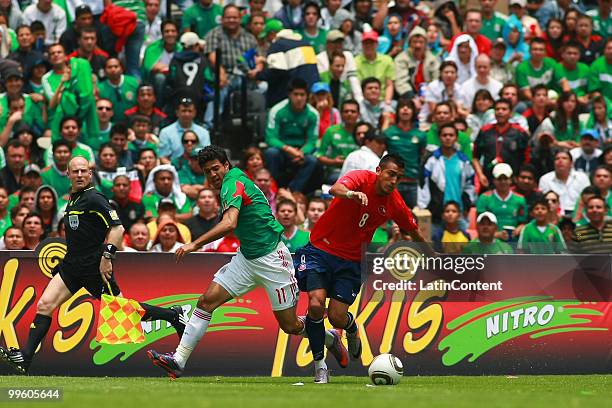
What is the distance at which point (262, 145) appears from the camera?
70.4 ft

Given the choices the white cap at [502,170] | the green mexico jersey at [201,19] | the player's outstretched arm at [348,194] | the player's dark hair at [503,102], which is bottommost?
the white cap at [502,170]

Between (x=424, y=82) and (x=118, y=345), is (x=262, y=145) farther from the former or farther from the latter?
(x=118, y=345)

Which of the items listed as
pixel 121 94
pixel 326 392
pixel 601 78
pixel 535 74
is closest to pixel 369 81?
pixel 535 74

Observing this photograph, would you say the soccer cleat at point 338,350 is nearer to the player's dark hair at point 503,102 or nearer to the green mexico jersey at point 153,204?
the green mexico jersey at point 153,204

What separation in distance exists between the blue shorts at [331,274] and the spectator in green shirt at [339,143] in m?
6.22

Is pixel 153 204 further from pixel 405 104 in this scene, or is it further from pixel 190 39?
pixel 405 104

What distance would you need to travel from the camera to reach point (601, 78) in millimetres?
23641

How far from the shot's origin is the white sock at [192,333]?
13867 millimetres

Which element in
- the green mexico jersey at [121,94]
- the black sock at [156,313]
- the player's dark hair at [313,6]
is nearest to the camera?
the black sock at [156,313]

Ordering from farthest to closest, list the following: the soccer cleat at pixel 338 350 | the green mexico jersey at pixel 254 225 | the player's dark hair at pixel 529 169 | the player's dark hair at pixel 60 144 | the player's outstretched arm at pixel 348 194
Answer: the player's dark hair at pixel 529 169, the player's dark hair at pixel 60 144, the soccer cleat at pixel 338 350, the green mexico jersey at pixel 254 225, the player's outstretched arm at pixel 348 194

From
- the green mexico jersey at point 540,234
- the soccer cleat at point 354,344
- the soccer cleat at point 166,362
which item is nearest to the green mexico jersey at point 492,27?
the green mexico jersey at point 540,234

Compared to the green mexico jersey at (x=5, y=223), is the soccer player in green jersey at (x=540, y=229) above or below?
below

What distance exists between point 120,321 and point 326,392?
10.8 feet

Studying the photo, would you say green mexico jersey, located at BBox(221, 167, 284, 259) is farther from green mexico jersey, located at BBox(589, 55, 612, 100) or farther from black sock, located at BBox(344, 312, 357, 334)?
green mexico jersey, located at BBox(589, 55, 612, 100)
